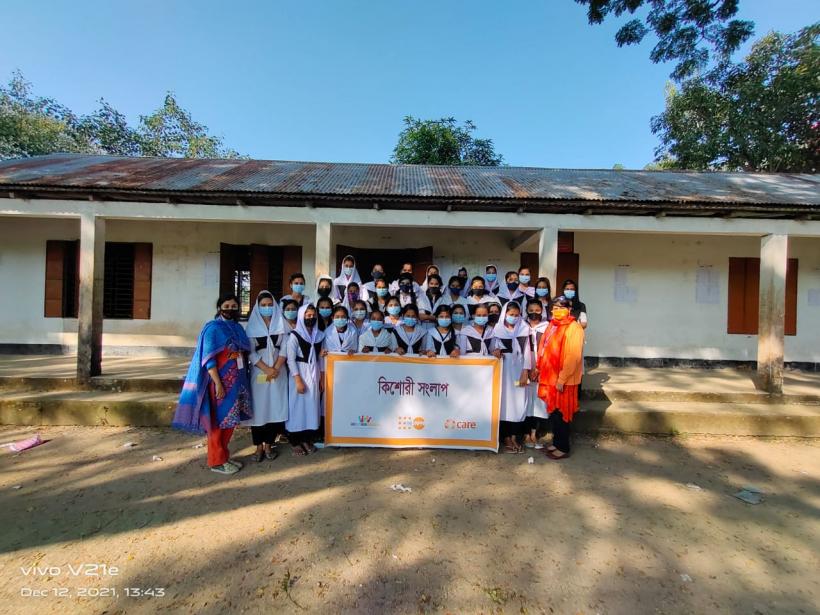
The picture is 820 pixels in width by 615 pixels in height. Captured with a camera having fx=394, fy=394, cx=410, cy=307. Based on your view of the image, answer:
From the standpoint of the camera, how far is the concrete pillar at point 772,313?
5391mm

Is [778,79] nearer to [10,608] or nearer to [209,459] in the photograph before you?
[209,459]

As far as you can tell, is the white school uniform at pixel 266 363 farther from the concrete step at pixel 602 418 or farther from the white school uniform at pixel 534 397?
the white school uniform at pixel 534 397

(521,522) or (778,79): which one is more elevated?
(778,79)

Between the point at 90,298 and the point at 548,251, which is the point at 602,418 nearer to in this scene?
the point at 548,251

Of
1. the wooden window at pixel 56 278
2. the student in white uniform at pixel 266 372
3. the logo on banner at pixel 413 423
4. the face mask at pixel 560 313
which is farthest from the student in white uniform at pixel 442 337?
the wooden window at pixel 56 278

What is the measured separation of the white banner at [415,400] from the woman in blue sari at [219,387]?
89cm

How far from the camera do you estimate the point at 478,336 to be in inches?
167

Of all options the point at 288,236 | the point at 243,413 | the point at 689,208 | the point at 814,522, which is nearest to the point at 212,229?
the point at 288,236

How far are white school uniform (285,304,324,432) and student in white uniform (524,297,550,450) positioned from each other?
88.8 inches

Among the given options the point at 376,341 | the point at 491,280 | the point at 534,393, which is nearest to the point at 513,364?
the point at 534,393

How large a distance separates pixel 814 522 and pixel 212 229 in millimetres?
8905

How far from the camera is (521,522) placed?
115 inches

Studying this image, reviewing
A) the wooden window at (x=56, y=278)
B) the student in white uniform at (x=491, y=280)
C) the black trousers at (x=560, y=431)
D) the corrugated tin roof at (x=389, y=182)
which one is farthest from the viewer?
the wooden window at (x=56, y=278)

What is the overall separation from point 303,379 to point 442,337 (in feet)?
4.93
